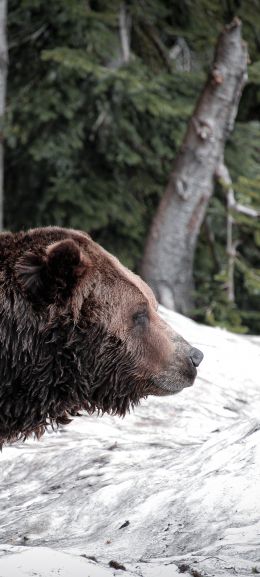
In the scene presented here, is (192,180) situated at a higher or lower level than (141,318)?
lower

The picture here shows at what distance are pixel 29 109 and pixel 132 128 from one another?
142 centimetres

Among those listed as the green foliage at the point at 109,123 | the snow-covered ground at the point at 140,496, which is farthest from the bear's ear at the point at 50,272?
the green foliage at the point at 109,123

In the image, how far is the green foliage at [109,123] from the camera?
440 inches

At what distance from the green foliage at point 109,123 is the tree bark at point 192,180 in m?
0.40

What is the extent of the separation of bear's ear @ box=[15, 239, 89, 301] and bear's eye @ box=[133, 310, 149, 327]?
1.24 feet

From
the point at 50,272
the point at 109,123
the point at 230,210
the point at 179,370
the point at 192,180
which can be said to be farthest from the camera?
the point at 109,123

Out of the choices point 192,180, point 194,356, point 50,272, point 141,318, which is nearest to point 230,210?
point 192,180

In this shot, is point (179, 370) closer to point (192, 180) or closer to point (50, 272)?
point (50, 272)

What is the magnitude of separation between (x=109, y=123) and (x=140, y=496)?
820 centimetres

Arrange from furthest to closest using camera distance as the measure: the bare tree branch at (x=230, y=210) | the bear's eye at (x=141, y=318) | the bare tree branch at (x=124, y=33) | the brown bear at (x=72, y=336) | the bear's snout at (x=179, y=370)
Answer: the bare tree branch at (x=124, y=33) < the bare tree branch at (x=230, y=210) < the bear's snout at (x=179, y=370) < the bear's eye at (x=141, y=318) < the brown bear at (x=72, y=336)

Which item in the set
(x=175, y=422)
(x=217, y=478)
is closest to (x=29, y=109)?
(x=175, y=422)

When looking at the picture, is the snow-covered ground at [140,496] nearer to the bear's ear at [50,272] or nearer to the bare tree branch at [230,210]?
the bear's ear at [50,272]

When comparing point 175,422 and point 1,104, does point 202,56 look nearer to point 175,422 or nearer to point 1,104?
point 1,104

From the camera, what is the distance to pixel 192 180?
1125 cm
